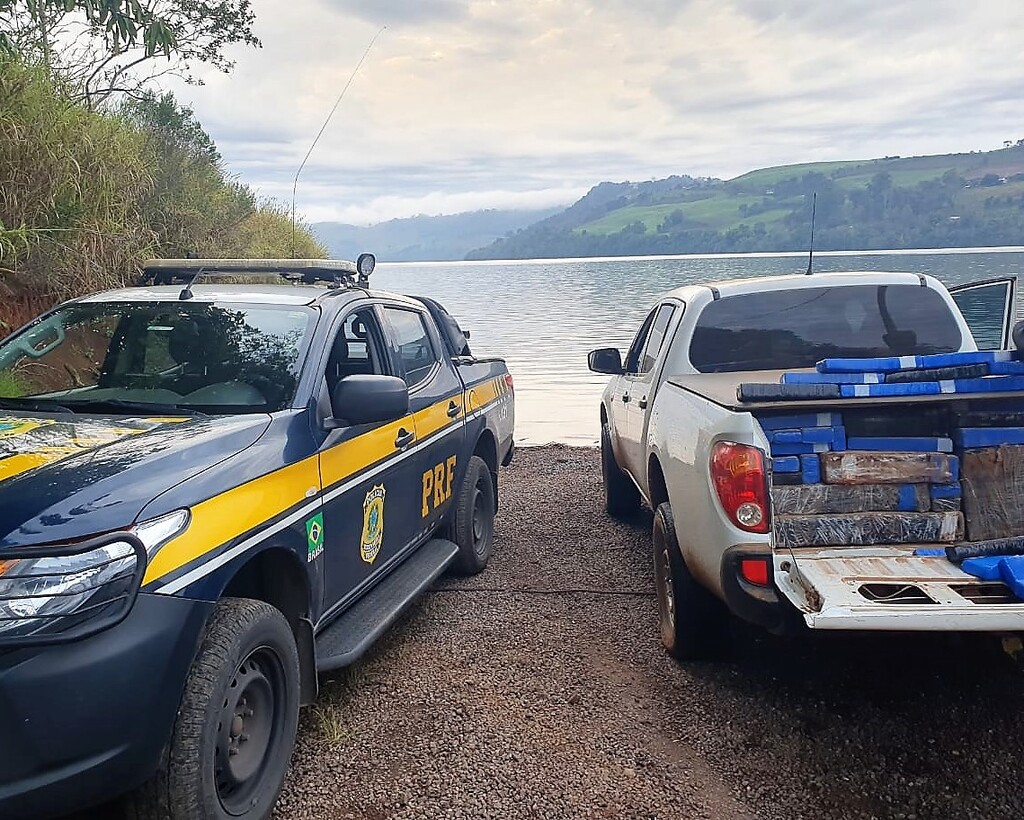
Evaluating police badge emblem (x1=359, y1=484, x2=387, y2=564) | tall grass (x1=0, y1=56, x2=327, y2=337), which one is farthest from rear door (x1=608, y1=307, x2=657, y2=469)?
tall grass (x1=0, y1=56, x2=327, y2=337)

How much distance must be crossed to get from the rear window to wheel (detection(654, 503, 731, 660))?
4.03 feet

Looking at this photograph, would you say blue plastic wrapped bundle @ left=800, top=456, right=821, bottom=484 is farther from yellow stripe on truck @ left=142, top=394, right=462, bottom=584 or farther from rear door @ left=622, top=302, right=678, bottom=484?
yellow stripe on truck @ left=142, top=394, right=462, bottom=584

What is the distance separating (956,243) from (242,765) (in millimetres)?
96154

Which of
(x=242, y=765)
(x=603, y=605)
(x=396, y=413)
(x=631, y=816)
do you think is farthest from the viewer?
(x=603, y=605)

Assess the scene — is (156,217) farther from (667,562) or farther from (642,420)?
(667,562)

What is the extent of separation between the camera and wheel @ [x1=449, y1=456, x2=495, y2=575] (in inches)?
226

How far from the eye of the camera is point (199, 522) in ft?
8.87

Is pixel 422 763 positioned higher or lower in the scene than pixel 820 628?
lower

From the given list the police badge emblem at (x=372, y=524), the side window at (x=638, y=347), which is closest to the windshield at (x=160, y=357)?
the police badge emblem at (x=372, y=524)

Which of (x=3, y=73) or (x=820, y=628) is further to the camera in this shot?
(x=3, y=73)

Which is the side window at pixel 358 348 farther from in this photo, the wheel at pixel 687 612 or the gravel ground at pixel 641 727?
the wheel at pixel 687 612

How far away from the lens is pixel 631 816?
320cm

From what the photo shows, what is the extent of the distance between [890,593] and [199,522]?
7.81ft

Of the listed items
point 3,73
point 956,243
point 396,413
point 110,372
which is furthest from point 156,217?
point 956,243
